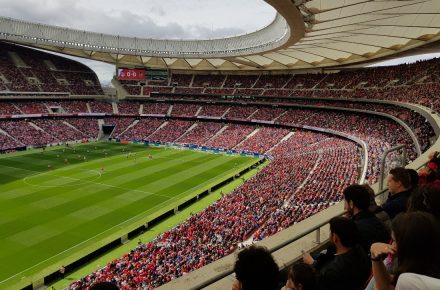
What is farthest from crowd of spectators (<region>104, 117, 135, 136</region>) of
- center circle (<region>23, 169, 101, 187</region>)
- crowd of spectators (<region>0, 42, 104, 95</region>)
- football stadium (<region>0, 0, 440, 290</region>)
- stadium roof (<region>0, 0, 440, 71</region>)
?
center circle (<region>23, 169, 101, 187</region>)

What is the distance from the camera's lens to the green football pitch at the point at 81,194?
72.1ft

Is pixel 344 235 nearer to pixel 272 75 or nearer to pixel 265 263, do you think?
pixel 265 263

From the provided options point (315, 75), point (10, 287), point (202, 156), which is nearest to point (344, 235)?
point (10, 287)

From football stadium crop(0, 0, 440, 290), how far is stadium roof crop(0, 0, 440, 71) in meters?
0.29

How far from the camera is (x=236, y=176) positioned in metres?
40.4

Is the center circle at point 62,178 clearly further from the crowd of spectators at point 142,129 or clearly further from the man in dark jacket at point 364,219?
the man in dark jacket at point 364,219

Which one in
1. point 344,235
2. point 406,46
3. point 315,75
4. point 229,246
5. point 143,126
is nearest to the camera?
point 344,235

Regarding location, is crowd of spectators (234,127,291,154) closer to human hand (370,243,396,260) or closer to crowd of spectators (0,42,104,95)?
crowd of spectators (0,42,104,95)

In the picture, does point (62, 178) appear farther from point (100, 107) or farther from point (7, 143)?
point (100, 107)

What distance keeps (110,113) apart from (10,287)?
196 ft

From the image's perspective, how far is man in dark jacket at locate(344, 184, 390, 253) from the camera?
434cm

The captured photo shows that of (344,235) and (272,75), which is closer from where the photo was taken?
(344,235)

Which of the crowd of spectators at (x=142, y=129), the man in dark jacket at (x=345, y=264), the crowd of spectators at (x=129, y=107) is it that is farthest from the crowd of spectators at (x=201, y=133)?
the man in dark jacket at (x=345, y=264)

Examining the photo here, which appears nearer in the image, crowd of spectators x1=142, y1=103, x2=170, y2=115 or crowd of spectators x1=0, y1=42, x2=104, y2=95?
crowd of spectators x1=0, y1=42, x2=104, y2=95
